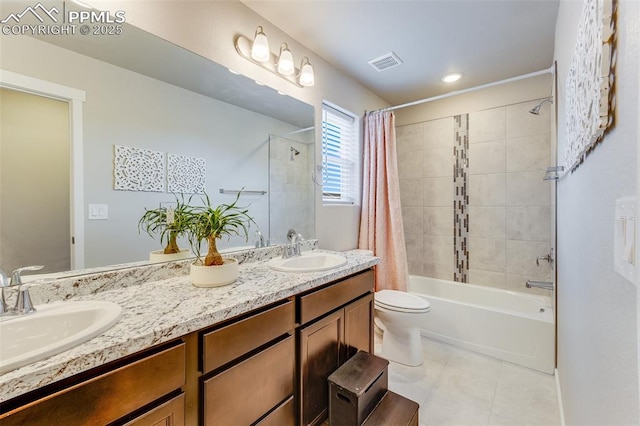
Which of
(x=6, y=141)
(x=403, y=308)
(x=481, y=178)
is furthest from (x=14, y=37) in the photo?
(x=481, y=178)

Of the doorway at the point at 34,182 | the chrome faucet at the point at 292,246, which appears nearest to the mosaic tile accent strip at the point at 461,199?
the chrome faucet at the point at 292,246

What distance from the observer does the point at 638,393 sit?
16.0 inches

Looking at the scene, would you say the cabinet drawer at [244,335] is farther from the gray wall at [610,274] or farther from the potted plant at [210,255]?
the gray wall at [610,274]

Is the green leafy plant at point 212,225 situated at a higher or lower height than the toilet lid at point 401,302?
higher

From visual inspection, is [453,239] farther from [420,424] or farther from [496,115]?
[420,424]

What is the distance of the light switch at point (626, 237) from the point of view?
0.42 m

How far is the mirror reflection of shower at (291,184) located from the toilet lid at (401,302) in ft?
2.48

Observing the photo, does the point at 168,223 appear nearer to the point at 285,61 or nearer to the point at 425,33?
the point at 285,61

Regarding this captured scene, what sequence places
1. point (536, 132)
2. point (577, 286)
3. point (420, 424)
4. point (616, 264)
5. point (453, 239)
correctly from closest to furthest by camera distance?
point (616, 264)
point (577, 286)
point (420, 424)
point (536, 132)
point (453, 239)

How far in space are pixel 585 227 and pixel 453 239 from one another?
2.23 metres

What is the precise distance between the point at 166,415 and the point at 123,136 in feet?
3.65

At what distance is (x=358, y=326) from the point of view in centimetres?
171

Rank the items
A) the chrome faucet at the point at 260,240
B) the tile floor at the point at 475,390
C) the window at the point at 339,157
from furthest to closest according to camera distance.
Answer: the window at the point at 339,157 → the chrome faucet at the point at 260,240 → the tile floor at the point at 475,390

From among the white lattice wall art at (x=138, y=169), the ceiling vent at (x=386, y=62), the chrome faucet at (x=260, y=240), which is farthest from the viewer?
the ceiling vent at (x=386, y=62)
